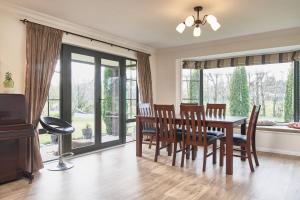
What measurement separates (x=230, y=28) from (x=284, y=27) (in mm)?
1008

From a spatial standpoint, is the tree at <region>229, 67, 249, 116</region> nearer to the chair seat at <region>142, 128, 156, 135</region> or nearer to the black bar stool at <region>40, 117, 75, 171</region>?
the chair seat at <region>142, 128, 156, 135</region>

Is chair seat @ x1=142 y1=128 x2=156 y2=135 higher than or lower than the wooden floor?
higher

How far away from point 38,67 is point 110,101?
6.09 feet

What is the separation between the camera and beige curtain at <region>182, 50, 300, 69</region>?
16.6 ft

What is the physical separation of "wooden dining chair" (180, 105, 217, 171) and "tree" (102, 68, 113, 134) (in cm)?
195

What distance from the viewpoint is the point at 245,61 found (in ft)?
18.3

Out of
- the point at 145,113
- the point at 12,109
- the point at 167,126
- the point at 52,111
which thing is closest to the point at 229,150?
the point at 167,126

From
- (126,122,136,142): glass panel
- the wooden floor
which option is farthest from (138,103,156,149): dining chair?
(126,122,136,142): glass panel

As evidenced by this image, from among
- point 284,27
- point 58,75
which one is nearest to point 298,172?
point 284,27

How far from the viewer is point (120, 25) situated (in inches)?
171

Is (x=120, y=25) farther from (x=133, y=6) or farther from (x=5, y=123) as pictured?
(x=5, y=123)

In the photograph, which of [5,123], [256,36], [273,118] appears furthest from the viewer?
[273,118]

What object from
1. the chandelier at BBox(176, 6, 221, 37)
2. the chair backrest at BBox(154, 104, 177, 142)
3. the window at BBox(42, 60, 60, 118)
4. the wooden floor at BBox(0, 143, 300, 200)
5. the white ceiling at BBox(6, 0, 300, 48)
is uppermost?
Answer: the white ceiling at BBox(6, 0, 300, 48)

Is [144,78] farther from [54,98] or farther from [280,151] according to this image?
[280,151]
